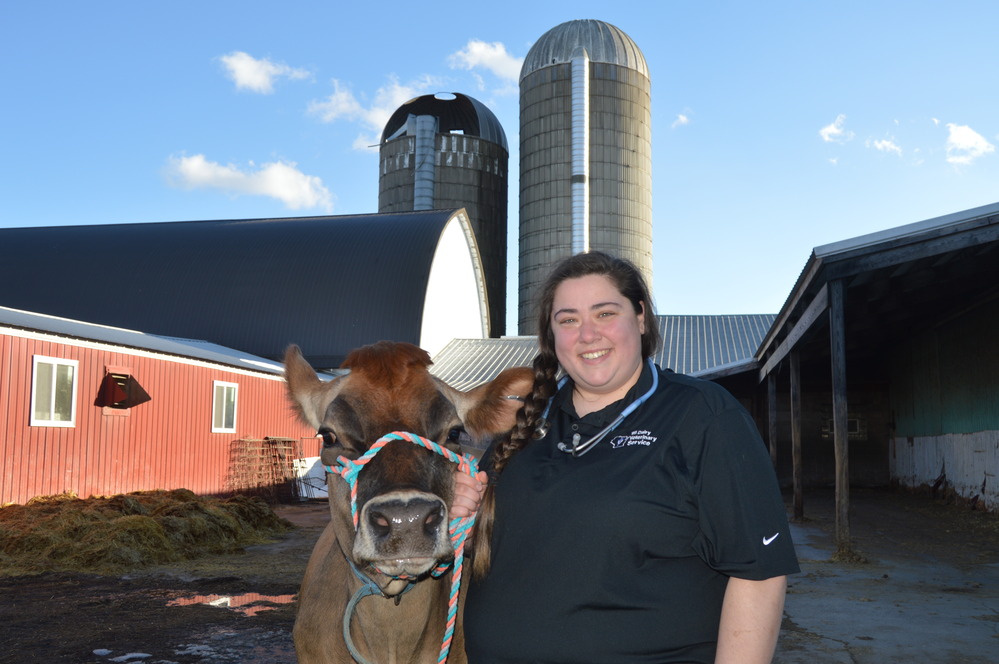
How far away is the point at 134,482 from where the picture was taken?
1595cm

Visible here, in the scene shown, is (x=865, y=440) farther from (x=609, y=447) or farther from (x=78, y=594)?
(x=609, y=447)

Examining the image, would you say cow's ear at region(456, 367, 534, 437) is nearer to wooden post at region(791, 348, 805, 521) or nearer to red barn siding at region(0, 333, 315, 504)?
red barn siding at region(0, 333, 315, 504)

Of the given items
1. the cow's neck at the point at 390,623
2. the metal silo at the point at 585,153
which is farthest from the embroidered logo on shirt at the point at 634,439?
the metal silo at the point at 585,153

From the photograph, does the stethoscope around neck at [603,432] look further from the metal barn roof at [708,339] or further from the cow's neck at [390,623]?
the metal barn roof at [708,339]

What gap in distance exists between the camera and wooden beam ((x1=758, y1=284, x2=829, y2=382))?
409 inches

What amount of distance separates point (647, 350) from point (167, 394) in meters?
16.0

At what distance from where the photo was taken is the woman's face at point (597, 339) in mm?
2367

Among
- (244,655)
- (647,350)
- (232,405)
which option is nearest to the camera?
(647,350)

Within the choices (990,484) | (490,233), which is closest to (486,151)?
(490,233)

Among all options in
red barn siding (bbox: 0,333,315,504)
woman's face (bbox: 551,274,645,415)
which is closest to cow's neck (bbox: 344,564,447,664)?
woman's face (bbox: 551,274,645,415)

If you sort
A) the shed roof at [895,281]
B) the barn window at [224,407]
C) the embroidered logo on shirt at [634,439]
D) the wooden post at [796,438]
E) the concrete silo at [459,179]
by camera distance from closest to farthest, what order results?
the embroidered logo on shirt at [634,439] → the shed roof at [895,281] → the wooden post at [796,438] → the barn window at [224,407] → the concrete silo at [459,179]

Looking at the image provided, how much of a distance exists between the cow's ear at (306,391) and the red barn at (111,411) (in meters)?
8.15

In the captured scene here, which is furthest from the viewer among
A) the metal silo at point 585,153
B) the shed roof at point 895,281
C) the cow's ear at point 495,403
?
the metal silo at point 585,153

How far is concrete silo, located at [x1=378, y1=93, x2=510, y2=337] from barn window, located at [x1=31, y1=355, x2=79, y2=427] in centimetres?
2615
